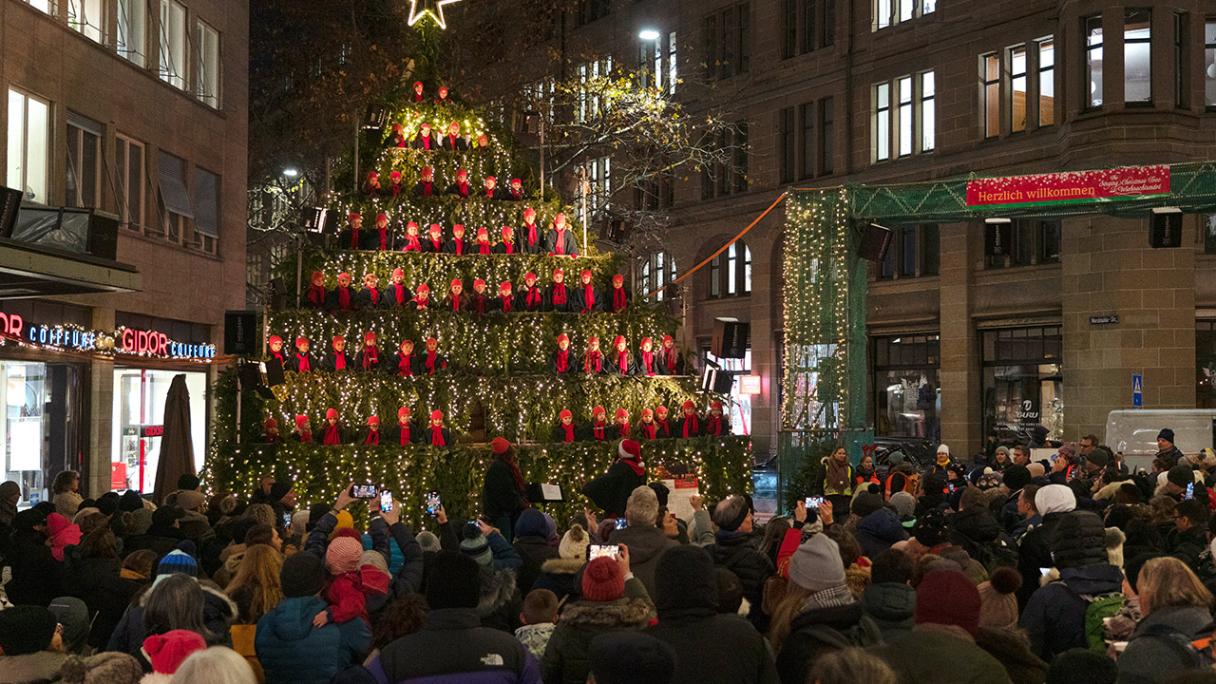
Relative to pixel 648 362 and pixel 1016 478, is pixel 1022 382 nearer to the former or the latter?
pixel 648 362

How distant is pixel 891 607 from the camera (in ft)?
21.6

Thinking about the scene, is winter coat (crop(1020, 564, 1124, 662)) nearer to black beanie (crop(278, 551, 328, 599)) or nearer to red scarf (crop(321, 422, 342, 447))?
black beanie (crop(278, 551, 328, 599))

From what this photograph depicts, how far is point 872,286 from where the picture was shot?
4109 centimetres

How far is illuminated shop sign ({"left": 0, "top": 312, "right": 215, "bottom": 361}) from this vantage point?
19812 mm

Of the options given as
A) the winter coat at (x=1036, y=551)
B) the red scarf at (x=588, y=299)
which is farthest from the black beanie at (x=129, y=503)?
the red scarf at (x=588, y=299)

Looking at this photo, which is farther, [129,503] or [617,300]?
[617,300]

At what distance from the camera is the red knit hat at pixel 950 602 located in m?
6.09

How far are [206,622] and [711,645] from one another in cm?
285

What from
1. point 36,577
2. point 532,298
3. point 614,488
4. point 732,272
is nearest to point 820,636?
point 36,577

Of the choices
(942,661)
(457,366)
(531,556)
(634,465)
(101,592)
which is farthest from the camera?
(457,366)

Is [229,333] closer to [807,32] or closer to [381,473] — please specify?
[381,473]

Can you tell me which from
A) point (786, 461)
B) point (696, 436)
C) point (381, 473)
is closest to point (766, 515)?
point (786, 461)

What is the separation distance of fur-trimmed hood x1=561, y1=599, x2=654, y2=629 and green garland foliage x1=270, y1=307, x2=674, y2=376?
13877 mm

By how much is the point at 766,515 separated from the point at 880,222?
214 inches
